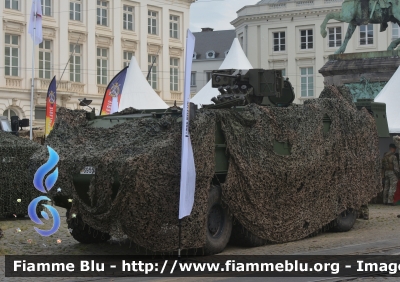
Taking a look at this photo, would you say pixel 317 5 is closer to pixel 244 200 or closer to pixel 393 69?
pixel 393 69

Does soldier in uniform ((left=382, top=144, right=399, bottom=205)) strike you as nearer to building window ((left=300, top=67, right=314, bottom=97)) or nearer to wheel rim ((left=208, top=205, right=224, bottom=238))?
wheel rim ((left=208, top=205, right=224, bottom=238))

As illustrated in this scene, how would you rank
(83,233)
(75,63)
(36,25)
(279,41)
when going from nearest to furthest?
(83,233)
(36,25)
(75,63)
(279,41)

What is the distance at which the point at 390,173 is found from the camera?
20250mm

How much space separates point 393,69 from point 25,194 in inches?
466

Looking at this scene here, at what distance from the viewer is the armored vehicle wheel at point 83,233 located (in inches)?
496

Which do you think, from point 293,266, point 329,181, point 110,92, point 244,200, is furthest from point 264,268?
point 110,92

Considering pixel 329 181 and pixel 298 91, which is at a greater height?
pixel 298 91

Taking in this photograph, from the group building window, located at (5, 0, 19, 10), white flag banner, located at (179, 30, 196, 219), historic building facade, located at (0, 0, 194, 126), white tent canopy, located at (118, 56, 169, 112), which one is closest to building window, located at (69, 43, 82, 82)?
historic building facade, located at (0, 0, 194, 126)

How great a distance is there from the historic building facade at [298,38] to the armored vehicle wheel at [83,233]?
48.6 meters

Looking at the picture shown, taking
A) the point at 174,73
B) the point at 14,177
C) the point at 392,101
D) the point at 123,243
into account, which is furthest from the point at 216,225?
the point at 174,73

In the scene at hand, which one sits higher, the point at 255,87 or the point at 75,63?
the point at 75,63

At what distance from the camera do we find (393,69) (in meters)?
23.3

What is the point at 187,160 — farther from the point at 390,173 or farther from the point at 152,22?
the point at 152,22

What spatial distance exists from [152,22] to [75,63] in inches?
281
